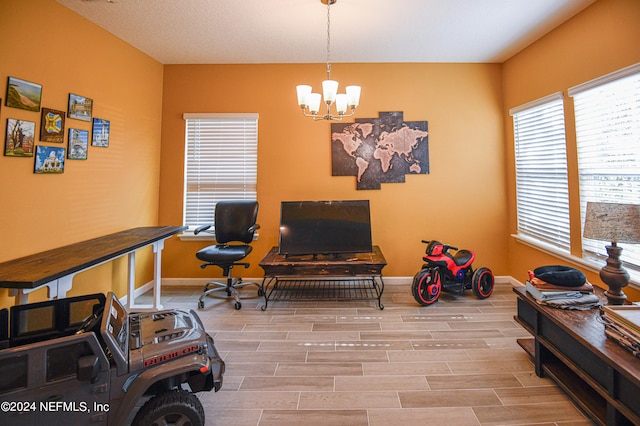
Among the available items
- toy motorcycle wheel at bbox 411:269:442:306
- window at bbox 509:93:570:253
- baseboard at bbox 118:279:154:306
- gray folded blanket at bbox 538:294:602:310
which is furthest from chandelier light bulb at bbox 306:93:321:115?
baseboard at bbox 118:279:154:306

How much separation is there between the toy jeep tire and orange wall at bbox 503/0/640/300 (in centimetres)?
311

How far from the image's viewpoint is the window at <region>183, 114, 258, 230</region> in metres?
3.85

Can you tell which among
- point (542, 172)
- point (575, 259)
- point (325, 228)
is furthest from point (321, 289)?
point (542, 172)

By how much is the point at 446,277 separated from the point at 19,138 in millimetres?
4061

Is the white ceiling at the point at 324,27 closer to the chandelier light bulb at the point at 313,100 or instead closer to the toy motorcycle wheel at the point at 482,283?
the chandelier light bulb at the point at 313,100

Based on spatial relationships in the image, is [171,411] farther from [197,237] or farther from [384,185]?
[384,185]

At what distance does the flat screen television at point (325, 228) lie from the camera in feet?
11.0

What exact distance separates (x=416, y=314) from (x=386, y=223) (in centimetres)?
125

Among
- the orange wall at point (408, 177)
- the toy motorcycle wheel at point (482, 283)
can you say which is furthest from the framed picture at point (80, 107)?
the toy motorcycle wheel at point (482, 283)

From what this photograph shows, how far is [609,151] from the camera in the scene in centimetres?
241

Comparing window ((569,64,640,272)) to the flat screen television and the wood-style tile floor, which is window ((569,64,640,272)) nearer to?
the wood-style tile floor

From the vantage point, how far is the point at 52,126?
2.44 m

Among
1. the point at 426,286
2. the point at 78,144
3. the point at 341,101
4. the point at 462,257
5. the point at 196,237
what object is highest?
the point at 341,101

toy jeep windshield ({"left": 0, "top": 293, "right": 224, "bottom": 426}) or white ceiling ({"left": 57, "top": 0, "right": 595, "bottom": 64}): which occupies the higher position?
white ceiling ({"left": 57, "top": 0, "right": 595, "bottom": 64})
